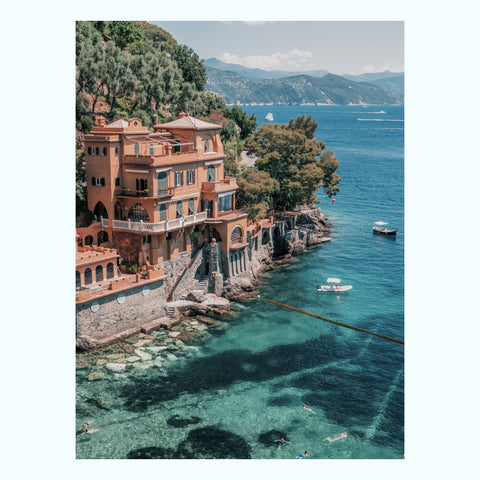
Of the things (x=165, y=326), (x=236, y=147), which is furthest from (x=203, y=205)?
(x=236, y=147)

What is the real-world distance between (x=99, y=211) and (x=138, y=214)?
320 centimetres

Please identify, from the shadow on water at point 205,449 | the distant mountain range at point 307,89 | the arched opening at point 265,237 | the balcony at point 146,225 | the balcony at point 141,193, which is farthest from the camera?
the distant mountain range at point 307,89

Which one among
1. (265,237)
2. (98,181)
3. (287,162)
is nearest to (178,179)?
(98,181)

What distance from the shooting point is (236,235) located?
52.0 metres

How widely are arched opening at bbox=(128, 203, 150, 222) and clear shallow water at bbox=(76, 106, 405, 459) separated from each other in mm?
10464

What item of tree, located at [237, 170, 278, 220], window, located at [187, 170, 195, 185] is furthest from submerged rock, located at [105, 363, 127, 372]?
tree, located at [237, 170, 278, 220]

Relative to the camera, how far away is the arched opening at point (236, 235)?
169ft

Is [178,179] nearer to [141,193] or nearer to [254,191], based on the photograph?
[141,193]

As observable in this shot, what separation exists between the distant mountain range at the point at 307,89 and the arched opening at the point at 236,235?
182 feet

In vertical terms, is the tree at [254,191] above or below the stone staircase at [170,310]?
above

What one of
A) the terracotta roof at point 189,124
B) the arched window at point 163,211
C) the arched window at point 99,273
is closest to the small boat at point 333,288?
the arched window at point 163,211

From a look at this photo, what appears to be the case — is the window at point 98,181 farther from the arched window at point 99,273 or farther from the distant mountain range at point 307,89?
the distant mountain range at point 307,89

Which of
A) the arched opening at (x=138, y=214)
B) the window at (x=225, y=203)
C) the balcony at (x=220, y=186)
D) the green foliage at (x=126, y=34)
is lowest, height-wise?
the arched opening at (x=138, y=214)

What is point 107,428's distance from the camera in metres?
31.0
